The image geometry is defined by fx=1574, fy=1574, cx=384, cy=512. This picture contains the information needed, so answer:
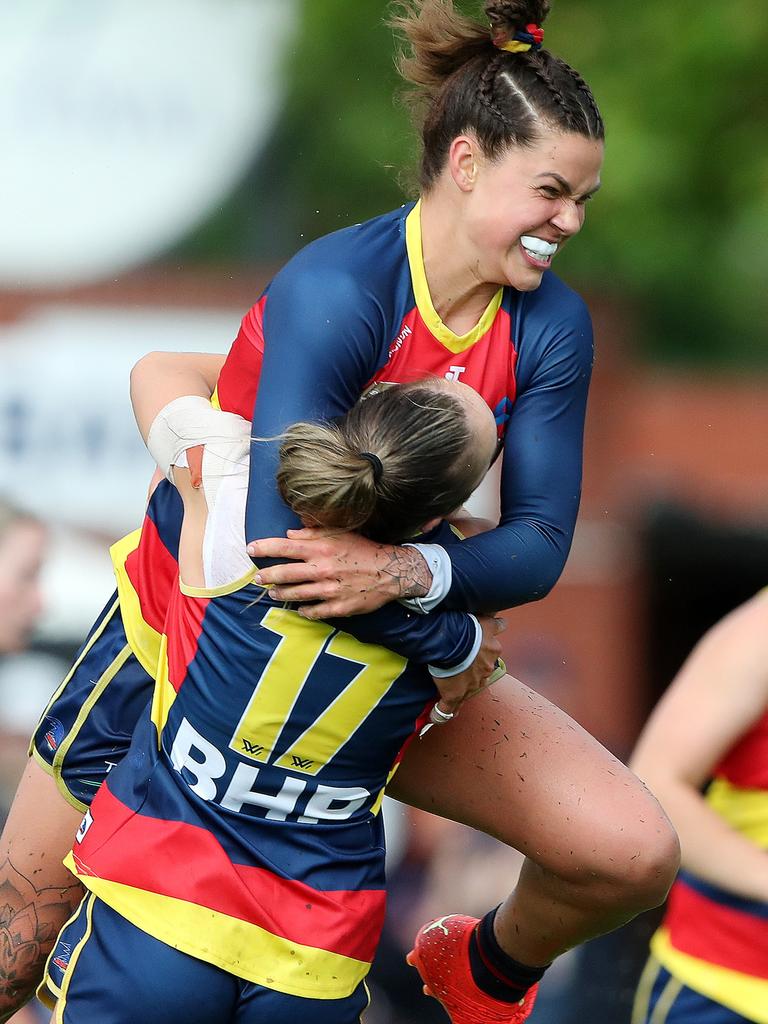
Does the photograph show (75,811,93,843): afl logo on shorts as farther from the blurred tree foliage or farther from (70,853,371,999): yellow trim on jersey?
the blurred tree foliage

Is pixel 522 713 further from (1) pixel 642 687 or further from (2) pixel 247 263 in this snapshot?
(2) pixel 247 263

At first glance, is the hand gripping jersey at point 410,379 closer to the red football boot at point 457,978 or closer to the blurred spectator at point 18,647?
the red football boot at point 457,978

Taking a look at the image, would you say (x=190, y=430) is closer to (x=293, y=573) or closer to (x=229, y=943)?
(x=293, y=573)

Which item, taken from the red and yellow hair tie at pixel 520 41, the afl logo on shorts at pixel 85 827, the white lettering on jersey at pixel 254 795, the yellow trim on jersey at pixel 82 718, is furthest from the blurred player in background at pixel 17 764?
the red and yellow hair tie at pixel 520 41

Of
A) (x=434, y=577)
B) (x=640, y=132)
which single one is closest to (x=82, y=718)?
(x=434, y=577)

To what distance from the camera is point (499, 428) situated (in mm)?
2928

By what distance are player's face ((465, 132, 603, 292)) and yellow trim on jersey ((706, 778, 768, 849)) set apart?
54.7 inches

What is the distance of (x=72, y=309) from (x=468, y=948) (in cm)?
548

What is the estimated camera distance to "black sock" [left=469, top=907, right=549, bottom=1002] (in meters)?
3.31

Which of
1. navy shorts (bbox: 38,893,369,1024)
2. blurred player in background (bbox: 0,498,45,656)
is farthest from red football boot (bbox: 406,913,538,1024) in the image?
blurred player in background (bbox: 0,498,45,656)

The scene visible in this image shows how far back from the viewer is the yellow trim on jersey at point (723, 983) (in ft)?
11.3

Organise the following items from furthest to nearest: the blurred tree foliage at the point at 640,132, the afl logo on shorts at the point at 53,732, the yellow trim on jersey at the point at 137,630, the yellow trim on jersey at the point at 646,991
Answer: the blurred tree foliage at the point at 640,132, the yellow trim on jersey at the point at 646,991, the afl logo on shorts at the point at 53,732, the yellow trim on jersey at the point at 137,630

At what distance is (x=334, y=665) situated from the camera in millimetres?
2605

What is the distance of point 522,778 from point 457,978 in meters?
0.60
